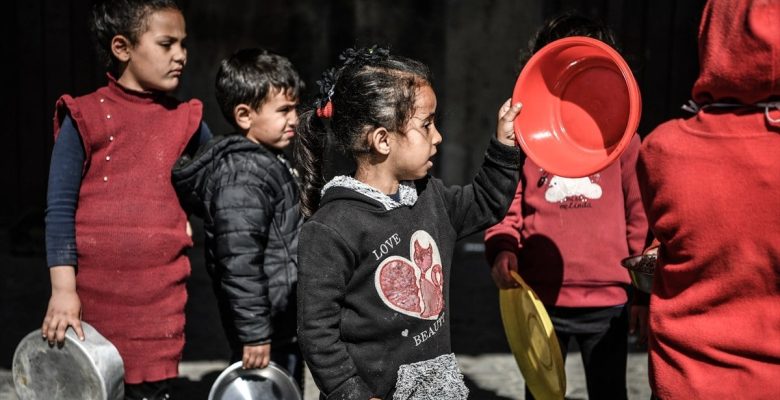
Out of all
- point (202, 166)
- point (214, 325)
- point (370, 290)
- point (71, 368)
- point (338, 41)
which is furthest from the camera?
point (338, 41)

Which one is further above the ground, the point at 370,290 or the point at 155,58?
the point at 155,58

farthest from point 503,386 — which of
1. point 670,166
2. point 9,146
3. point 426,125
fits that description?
point 9,146

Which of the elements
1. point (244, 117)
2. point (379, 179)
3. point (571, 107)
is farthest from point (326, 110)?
point (571, 107)

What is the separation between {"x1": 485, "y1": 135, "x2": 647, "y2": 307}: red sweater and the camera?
2.89 m

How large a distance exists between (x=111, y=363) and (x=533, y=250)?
1.43 metres

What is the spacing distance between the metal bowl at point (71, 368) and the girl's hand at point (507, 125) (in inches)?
54.6

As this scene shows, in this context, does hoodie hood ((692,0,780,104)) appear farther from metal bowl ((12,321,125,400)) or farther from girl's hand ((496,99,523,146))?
metal bowl ((12,321,125,400))

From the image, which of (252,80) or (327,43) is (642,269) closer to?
(252,80)

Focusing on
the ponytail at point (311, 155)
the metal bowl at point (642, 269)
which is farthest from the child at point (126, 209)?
the metal bowl at point (642, 269)

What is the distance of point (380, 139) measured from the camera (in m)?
2.29

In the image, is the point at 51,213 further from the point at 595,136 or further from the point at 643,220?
the point at 643,220

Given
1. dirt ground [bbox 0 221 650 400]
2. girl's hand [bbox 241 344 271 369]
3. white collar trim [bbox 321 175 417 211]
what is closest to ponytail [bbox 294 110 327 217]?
white collar trim [bbox 321 175 417 211]

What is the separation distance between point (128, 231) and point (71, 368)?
18.0 inches

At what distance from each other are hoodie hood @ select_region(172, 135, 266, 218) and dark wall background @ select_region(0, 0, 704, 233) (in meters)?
3.63
